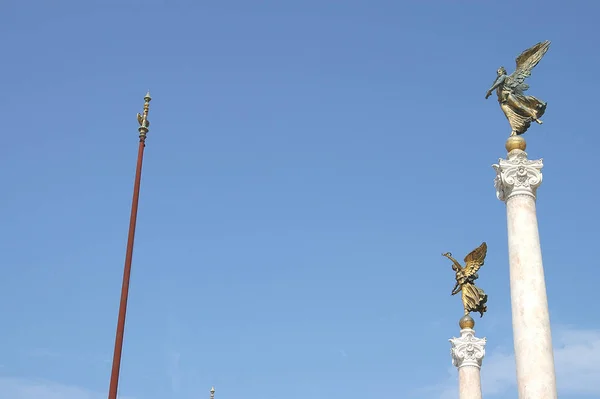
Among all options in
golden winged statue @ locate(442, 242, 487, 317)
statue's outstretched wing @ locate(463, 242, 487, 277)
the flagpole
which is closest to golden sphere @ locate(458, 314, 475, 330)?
golden winged statue @ locate(442, 242, 487, 317)

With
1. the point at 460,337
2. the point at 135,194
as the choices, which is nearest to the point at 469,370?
the point at 460,337

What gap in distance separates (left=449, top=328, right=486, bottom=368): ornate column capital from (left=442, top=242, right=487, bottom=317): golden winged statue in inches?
51.0

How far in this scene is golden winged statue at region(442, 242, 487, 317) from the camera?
34906mm

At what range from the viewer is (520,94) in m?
26.0

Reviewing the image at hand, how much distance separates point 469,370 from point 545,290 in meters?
12.5

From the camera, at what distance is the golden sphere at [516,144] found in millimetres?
24703

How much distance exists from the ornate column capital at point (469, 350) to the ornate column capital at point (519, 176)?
11.4 m

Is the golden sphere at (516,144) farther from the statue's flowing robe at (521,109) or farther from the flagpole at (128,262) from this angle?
the flagpole at (128,262)

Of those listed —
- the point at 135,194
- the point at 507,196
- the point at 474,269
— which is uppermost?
the point at 474,269

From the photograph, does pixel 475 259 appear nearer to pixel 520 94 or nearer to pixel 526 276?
pixel 520 94

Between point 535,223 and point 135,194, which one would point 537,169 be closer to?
point 535,223

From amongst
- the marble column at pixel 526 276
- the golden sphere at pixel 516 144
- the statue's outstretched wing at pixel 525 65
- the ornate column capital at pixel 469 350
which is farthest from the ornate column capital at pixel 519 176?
the ornate column capital at pixel 469 350

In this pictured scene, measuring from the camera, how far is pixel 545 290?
22.2m

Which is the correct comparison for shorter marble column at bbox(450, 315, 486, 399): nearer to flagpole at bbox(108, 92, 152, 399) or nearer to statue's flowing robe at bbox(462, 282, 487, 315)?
statue's flowing robe at bbox(462, 282, 487, 315)
